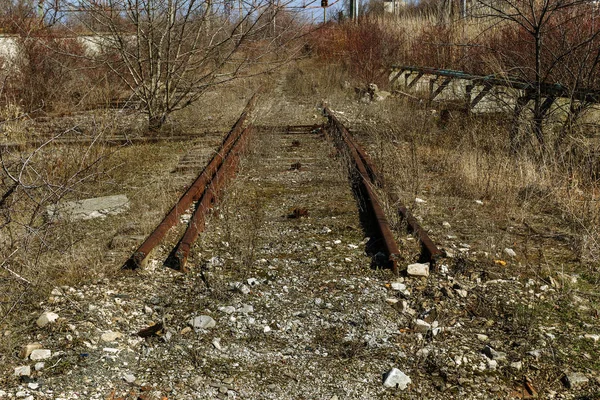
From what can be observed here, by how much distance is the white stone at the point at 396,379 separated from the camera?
9.78ft

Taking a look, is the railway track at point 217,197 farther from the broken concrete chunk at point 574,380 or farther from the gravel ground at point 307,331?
the broken concrete chunk at point 574,380

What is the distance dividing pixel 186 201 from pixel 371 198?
1.81 m

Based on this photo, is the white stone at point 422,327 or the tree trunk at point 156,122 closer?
the white stone at point 422,327

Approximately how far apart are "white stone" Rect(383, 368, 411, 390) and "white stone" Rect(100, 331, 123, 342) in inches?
59.8

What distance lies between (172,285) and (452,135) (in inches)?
258

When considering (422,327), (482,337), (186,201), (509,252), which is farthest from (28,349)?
(509,252)

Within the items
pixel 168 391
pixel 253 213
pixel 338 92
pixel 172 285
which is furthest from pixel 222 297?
pixel 338 92

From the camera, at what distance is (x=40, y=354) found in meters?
3.16

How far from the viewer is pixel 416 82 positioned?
15.7 meters

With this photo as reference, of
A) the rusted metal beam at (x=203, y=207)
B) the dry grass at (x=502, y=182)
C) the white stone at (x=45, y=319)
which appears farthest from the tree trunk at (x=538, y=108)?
the white stone at (x=45, y=319)

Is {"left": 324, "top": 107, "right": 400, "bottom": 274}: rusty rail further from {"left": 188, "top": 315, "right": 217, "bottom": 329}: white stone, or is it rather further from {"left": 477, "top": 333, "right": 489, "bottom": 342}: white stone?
{"left": 188, "top": 315, "right": 217, "bottom": 329}: white stone

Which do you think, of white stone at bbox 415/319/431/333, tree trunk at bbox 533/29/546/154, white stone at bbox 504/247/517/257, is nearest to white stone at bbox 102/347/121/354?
white stone at bbox 415/319/431/333

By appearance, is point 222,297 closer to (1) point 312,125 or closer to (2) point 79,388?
(2) point 79,388

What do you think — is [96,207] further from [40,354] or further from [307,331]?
[307,331]
